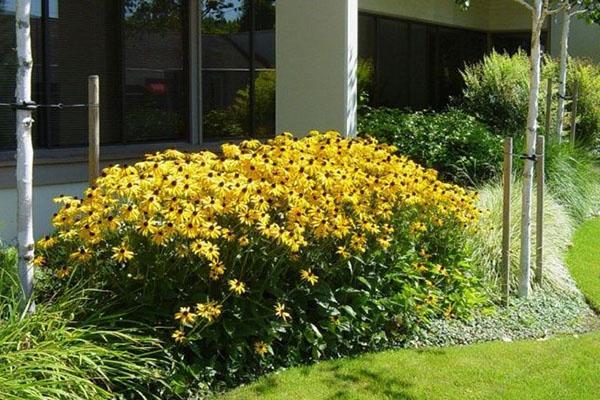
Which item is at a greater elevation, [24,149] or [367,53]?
[367,53]

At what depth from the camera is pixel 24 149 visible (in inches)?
189

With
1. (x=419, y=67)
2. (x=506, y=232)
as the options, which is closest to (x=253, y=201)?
(x=506, y=232)

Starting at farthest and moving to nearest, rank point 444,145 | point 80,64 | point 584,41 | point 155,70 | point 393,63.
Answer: point 584,41 < point 393,63 < point 444,145 < point 155,70 < point 80,64

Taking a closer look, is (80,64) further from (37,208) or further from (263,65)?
(263,65)

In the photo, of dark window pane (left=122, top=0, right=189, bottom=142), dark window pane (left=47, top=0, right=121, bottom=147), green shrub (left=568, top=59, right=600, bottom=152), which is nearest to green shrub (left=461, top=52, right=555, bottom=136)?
green shrub (left=568, top=59, right=600, bottom=152)

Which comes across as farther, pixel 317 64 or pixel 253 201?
pixel 317 64

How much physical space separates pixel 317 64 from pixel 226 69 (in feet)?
7.66

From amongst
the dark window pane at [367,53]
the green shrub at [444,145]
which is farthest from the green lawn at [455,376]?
the dark window pane at [367,53]

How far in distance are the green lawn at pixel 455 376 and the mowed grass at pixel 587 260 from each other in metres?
1.71

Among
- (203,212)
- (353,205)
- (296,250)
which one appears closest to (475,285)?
(353,205)

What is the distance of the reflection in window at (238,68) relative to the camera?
1134 centimetres

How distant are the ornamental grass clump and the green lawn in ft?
0.63

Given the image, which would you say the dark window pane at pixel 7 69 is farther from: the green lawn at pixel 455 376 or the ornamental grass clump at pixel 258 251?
the green lawn at pixel 455 376

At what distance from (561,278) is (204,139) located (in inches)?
208
